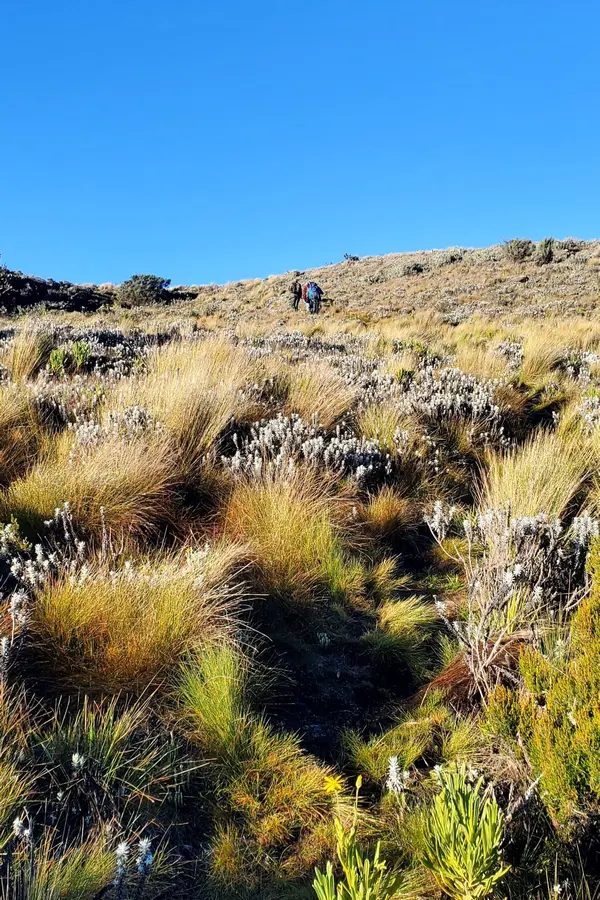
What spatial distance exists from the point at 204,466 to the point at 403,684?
7.46ft

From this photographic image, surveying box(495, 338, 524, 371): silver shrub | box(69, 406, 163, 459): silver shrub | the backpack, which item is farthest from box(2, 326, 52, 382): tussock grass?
the backpack

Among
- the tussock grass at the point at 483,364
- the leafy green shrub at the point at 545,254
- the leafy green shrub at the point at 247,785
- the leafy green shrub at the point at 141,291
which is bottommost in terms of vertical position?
the leafy green shrub at the point at 247,785

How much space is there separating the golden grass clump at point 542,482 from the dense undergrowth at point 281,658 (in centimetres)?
3

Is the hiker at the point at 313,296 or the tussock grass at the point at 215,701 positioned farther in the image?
the hiker at the point at 313,296

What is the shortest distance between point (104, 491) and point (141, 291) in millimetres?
30026

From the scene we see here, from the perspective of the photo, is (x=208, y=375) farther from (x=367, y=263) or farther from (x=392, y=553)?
(x=367, y=263)

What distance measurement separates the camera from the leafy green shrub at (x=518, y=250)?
110 ft

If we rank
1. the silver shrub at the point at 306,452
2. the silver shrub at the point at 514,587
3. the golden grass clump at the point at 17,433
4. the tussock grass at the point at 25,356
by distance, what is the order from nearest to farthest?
1. the silver shrub at the point at 514,587
2. the golden grass clump at the point at 17,433
3. the silver shrub at the point at 306,452
4. the tussock grass at the point at 25,356

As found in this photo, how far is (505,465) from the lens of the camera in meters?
4.85

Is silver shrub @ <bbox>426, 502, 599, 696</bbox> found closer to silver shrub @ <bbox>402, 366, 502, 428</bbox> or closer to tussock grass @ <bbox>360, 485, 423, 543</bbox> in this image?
tussock grass @ <bbox>360, 485, 423, 543</bbox>

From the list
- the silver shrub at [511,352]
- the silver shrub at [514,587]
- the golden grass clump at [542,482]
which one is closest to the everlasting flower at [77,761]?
the silver shrub at [514,587]

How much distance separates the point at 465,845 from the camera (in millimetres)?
1571

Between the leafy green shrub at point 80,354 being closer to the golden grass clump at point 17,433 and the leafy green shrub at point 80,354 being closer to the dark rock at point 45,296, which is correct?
the golden grass clump at point 17,433

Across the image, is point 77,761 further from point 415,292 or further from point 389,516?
point 415,292
